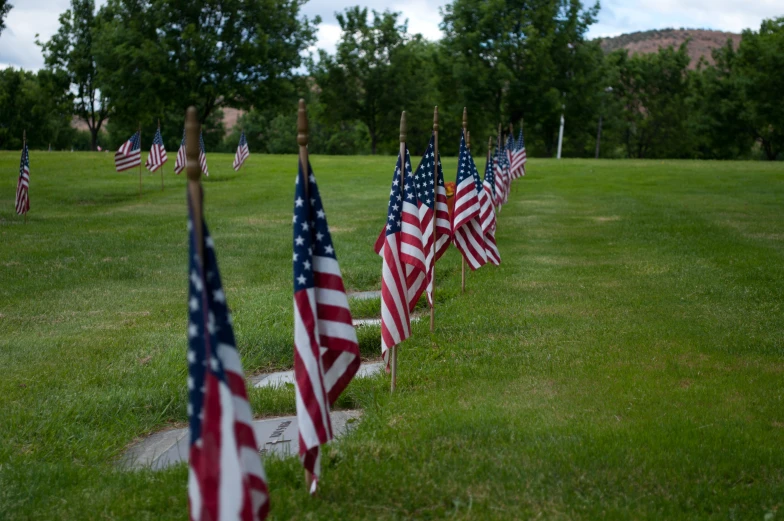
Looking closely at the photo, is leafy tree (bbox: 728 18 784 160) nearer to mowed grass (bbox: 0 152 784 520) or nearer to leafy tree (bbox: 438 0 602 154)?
leafy tree (bbox: 438 0 602 154)

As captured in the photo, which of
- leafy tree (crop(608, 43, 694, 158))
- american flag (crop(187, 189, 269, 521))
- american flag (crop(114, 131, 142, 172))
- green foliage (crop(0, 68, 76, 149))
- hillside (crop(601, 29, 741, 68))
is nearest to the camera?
american flag (crop(187, 189, 269, 521))

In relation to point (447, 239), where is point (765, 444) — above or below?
below

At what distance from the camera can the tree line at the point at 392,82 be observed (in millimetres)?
51969

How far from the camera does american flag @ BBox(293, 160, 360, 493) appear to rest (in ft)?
15.2

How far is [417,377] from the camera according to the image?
717 centimetres

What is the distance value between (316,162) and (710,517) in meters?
39.7

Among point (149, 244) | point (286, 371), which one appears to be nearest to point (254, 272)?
point (149, 244)

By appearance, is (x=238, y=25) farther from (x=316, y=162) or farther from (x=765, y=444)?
(x=765, y=444)

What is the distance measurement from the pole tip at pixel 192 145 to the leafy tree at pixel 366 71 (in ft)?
209

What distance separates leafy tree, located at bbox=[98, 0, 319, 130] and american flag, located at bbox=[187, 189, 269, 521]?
49.1 meters

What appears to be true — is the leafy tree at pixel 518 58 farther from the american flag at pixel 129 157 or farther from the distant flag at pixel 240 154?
the american flag at pixel 129 157

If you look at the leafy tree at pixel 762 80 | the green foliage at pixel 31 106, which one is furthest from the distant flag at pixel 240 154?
the leafy tree at pixel 762 80

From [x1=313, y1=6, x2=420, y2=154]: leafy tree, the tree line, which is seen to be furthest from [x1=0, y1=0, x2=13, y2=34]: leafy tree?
[x1=313, y1=6, x2=420, y2=154]: leafy tree

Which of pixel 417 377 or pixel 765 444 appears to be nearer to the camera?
pixel 765 444
